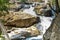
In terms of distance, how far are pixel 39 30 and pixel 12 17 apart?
188 cm

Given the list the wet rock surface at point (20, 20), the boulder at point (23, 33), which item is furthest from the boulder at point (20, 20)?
the boulder at point (23, 33)

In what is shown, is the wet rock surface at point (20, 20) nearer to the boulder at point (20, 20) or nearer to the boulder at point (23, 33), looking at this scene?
the boulder at point (20, 20)

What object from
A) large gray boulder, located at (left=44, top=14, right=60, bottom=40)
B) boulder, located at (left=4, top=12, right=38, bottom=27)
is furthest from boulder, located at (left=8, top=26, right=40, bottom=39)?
large gray boulder, located at (left=44, top=14, right=60, bottom=40)

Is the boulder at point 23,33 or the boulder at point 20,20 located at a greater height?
the boulder at point 20,20

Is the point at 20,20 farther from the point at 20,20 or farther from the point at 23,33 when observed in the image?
the point at 23,33

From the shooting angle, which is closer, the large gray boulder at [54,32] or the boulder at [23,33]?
the large gray boulder at [54,32]

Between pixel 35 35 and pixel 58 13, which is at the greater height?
pixel 58 13

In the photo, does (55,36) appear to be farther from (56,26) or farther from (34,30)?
Answer: (34,30)

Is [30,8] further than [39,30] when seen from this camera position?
Yes

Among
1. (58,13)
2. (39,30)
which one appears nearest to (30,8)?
(39,30)

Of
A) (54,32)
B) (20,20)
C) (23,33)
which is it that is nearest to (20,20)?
(20,20)

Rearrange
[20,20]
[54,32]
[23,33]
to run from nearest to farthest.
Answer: [54,32], [23,33], [20,20]

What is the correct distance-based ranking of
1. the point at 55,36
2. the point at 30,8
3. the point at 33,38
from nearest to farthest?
1. the point at 55,36
2. the point at 33,38
3. the point at 30,8

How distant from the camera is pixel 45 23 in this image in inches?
410
